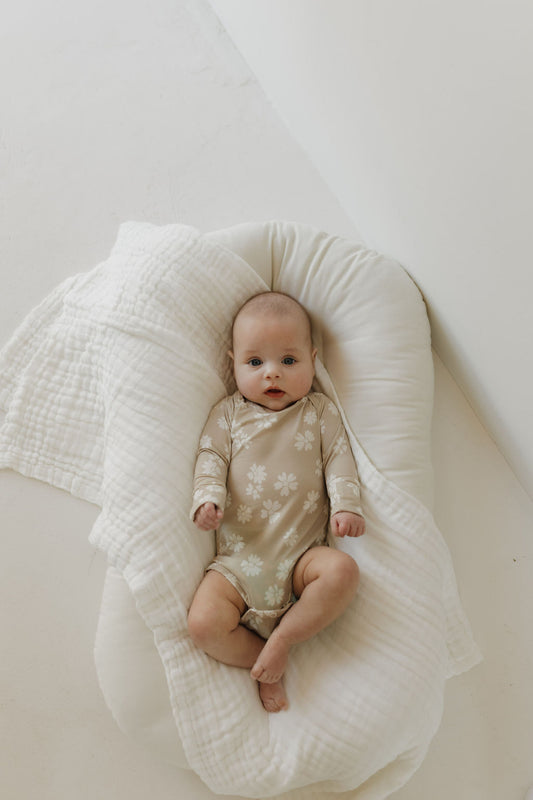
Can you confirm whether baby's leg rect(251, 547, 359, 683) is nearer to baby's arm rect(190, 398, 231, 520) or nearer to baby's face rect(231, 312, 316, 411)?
baby's arm rect(190, 398, 231, 520)

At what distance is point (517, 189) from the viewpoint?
37.5 inches

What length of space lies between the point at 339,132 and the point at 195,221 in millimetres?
406

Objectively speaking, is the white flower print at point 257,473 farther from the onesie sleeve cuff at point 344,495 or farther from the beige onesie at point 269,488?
the onesie sleeve cuff at point 344,495

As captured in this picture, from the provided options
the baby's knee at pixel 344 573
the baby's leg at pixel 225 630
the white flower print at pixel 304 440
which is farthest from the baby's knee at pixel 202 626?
the white flower print at pixel 304 440

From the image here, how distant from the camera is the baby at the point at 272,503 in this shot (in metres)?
1.14

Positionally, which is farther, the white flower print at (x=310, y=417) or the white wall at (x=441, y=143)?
the white flower print at (x=310, y=417)

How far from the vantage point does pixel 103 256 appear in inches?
62.8

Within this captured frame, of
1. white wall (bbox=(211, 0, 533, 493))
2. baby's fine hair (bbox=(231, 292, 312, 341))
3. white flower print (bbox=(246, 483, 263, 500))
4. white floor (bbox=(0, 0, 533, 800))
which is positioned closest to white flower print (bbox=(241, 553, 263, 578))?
white flower print (bbox=(246, 483, 263, 500))

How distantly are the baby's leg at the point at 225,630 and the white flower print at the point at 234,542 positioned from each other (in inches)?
2.3

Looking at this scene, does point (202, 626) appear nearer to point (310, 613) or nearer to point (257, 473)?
point (310, 613)

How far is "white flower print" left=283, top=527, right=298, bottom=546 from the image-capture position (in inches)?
48.2

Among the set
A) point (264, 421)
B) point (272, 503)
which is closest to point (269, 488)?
point (272, 503)

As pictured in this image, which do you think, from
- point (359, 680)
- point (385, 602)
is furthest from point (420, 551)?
point (359, 680)

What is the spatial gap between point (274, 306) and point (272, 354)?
0.32 ft
